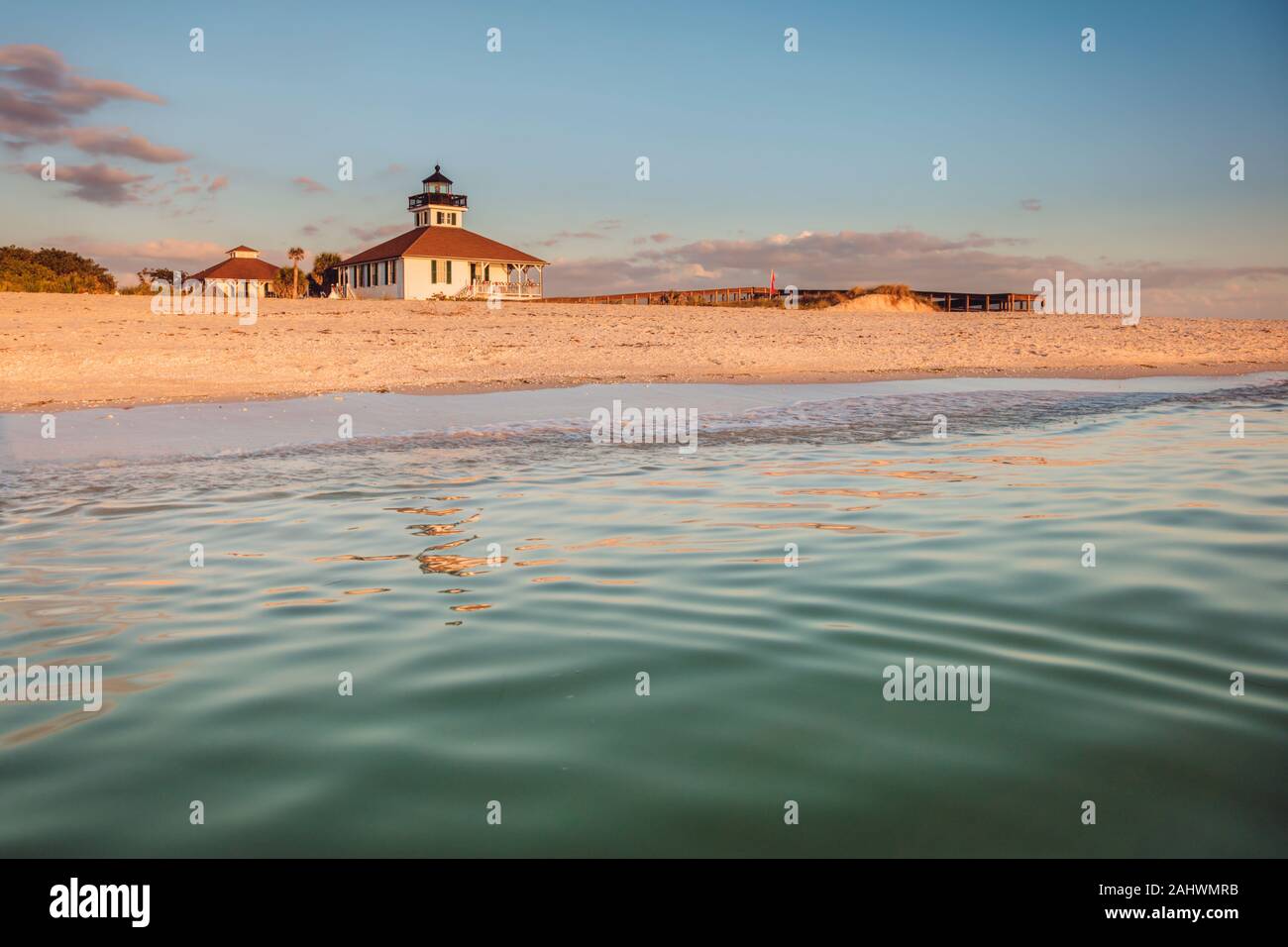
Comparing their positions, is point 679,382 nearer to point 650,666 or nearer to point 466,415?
point 466,415

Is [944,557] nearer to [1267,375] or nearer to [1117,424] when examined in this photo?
[1117,424]

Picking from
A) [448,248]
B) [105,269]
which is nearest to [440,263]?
[448,248]

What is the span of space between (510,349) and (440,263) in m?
47.1

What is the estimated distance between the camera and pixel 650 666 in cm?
398

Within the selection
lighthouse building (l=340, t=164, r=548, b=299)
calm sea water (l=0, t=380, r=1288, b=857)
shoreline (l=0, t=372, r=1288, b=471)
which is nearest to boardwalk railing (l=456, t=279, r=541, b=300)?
lighthouse building (l=340, t=164, r=548, b=299)

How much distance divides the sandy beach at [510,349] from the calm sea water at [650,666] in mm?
9526

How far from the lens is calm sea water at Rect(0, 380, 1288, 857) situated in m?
2.76

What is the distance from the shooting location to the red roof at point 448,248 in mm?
66250

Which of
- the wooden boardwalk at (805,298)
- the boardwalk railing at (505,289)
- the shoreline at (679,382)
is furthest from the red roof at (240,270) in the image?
the shoreline at (679,382)

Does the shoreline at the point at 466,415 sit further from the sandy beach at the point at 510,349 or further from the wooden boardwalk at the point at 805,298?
the wooden boardwalk at the point at 805,298

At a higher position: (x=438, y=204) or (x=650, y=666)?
(x=438, y=204)

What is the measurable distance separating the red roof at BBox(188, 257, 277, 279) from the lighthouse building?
36.6 feet
